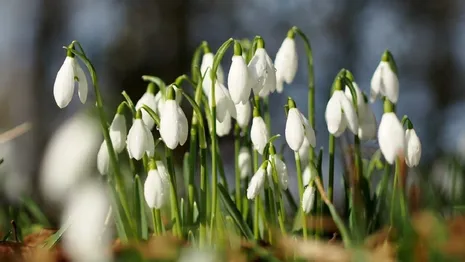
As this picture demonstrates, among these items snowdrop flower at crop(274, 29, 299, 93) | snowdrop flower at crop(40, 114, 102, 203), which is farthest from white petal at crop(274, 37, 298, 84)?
snowdrop flower at crop(40, 114, 102, 203)

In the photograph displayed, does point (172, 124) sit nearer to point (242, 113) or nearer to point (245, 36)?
point (242, 113)

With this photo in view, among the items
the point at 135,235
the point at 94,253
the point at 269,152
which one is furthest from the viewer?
the point at 269,152

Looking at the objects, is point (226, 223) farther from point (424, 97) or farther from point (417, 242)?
point (424, 97)

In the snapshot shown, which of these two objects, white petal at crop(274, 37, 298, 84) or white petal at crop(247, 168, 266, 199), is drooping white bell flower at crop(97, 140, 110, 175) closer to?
white petal at crop(247, 168, 266, 199)

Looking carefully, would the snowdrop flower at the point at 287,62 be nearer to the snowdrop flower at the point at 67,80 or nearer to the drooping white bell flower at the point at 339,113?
the drooping white bell flower at the point at 339,113

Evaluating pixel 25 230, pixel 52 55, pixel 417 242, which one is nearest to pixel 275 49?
pixel 52 55

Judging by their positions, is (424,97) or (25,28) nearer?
(25,28)

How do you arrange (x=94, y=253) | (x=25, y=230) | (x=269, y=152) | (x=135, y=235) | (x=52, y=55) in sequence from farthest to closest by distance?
(x=52, y=55) → (x=25, y=230) → (x=269, y=152) → (x=135, y=235) → (x=94, y=253)
